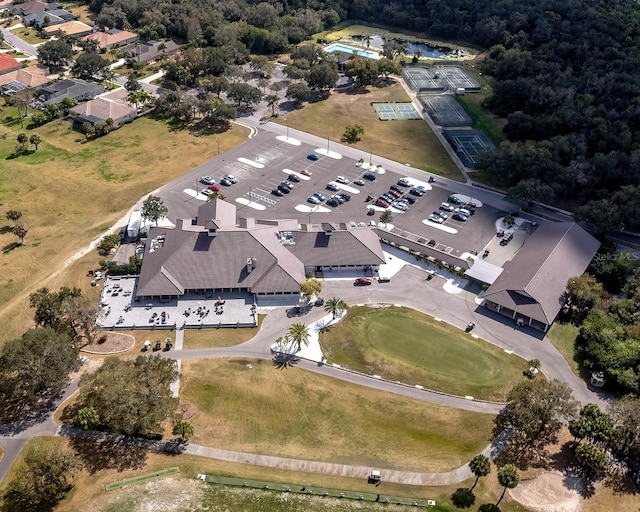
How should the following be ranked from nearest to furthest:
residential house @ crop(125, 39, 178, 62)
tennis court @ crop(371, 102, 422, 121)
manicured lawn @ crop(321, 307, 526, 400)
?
manicured lawn @ crop(321, 307, 526, 400), tennis court @ crop(371, 102, 422, 121), residential house @ crop(125, 39, 178, 62)

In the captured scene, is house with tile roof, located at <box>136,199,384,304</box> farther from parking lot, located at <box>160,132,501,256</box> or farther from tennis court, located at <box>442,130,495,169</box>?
tennis court, located at <box>442,130,495,169</box>

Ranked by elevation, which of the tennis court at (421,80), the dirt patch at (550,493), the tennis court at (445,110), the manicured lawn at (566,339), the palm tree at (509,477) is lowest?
the dirt patch at (550,493)

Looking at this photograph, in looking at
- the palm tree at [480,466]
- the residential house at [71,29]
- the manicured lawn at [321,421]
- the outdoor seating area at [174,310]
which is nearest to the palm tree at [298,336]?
the manicured lawn at [321,421]

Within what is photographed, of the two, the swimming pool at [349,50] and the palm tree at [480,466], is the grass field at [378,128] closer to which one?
the swimming pool at [349,50]

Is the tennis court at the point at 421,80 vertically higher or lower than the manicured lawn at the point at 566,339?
higher

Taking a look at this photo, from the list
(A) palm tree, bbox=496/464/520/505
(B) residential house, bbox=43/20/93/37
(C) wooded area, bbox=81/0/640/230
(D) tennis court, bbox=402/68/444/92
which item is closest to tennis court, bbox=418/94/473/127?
(D) tennis court, bbox=402/68/444/92

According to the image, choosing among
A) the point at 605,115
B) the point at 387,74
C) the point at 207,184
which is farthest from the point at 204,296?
the point at 387,74
